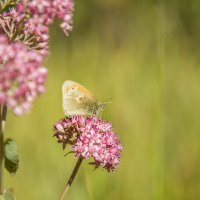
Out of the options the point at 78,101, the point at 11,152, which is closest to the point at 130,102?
the point at 78,101

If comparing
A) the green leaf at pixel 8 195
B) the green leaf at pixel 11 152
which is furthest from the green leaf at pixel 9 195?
the green leaf at pixel 11 152

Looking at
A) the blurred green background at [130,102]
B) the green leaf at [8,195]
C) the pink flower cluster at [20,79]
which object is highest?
the blurred green background at [130,102]

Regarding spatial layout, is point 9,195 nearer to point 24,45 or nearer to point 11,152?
point 11,152

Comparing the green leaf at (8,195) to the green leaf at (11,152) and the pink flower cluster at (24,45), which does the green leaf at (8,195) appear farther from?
the pink flower cluster at (24,45)

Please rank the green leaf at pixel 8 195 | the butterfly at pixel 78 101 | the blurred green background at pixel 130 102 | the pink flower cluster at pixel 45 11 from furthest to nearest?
1. the blurred green background at pixel 130 102
2. the butterfly at pixel 78 101
3. the green leaf at pixel 8 195
4. the pink flower cluster at pixel 45 11

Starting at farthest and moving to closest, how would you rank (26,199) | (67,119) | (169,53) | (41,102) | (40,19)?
1. (169,53)
2. (41,102)
3. (26,199)
4. (67,119)
5. (40,19)

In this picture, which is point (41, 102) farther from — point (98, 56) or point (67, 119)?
point (67, 119)

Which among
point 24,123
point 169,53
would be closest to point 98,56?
point 169,53

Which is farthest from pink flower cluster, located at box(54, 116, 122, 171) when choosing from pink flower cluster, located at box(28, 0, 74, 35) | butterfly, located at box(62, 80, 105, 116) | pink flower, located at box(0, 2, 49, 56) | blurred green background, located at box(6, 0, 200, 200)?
blurred green background, located at box(6, 0, 200, 200)
